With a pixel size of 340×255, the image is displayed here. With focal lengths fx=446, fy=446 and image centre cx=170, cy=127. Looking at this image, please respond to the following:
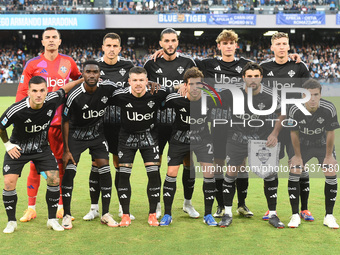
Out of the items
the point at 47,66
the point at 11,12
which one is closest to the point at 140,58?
the point at 11,12

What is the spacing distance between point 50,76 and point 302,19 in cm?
3329

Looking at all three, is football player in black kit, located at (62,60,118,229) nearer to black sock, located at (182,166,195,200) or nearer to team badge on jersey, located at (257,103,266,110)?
black sock, located at (182,166,195,200)

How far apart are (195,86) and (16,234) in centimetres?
283

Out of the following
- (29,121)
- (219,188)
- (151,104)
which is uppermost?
(151,104)

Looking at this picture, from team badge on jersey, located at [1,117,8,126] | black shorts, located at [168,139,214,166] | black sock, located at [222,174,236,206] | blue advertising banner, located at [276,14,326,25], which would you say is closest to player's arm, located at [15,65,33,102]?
team badge on jersey, located at [1,117,8,126]

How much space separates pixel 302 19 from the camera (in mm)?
35969

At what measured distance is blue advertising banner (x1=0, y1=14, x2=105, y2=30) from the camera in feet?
117

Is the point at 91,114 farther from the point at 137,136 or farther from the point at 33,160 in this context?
the point at 33,160

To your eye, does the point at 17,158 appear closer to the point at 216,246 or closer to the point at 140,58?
the point at 216,246

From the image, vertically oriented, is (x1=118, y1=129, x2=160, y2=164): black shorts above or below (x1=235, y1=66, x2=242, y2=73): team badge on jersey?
below

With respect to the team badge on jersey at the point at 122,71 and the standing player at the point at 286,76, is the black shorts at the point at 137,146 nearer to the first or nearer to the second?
the team badge on jersey at the point at 122,71

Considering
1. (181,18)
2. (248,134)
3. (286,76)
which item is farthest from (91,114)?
(181,18)

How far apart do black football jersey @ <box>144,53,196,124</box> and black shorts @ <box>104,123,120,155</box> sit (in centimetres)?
63

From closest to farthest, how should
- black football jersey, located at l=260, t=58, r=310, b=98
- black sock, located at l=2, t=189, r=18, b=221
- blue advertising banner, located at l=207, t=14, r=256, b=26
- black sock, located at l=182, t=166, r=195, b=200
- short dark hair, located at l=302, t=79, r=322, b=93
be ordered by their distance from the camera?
black sock, located at l=2, t=189, r=18, b=221 < short dark hair, located at l=302, t=79, r=322, b=93 < black football jersey, located at l=260, t=58, r=310, b=98 < black sock, located at l=182, t=166, r=195, b=200 < blue advertising banner, located at l=207, t=14, r=256, b=26
